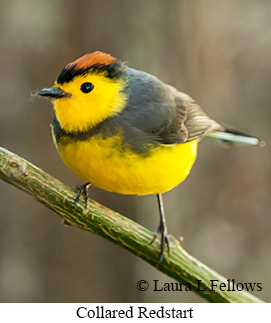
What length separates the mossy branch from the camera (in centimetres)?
212

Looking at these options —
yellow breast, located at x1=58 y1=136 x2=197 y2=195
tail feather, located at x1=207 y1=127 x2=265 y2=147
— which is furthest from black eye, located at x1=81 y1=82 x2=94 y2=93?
tail feather, located at x1=207 y1=127 x2=265 y2=147

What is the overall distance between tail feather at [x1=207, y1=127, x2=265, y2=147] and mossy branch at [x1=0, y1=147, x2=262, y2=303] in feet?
2.95

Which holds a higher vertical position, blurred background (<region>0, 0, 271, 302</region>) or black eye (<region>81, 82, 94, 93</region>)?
blurred background (<region>0, 0, 271, 302</region>)

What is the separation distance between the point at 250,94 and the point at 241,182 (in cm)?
77

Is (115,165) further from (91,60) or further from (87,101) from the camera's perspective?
(91,60)

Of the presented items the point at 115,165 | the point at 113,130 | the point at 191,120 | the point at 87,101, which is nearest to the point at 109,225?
the point at 115,165

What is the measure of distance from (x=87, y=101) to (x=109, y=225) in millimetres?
546

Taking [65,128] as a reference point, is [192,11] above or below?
above

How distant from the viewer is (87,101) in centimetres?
227

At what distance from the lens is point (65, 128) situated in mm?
2400

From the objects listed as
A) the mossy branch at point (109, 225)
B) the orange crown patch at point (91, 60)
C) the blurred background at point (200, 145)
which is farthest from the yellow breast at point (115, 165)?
the blurred background at point (200, 145)

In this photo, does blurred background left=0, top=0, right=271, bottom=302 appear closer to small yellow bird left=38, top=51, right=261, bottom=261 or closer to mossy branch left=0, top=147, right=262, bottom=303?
small yellow bird left=38, top=51, right=261, bottom=261

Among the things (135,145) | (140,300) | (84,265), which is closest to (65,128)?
(135,145)

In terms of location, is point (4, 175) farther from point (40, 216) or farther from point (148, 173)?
point (40, 216)
